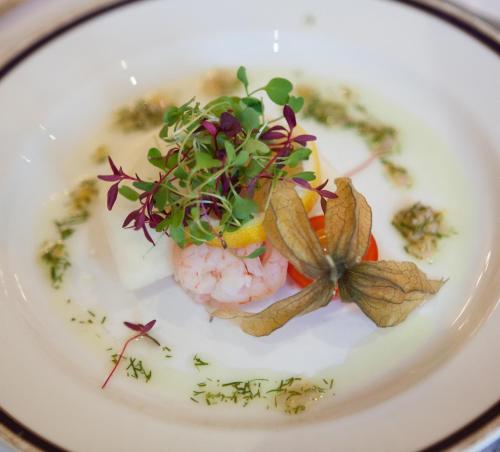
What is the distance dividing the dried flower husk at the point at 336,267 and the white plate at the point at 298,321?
0.15 metres

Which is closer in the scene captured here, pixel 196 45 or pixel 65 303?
pixel 65 303

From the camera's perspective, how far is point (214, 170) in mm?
1589

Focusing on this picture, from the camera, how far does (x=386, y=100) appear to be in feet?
6.73

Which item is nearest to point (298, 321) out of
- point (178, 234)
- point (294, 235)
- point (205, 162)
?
point (294, 235)

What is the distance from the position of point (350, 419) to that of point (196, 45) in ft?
4.75

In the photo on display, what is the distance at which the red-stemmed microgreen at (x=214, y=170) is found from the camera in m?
1.55

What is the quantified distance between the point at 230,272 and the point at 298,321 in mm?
253

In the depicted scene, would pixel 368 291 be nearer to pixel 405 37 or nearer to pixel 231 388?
pixel 231 388

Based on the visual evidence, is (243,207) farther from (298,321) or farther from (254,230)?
(298,321)

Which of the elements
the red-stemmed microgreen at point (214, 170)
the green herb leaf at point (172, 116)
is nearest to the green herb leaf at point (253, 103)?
the red-stemmed microgreen at point (214, 170)

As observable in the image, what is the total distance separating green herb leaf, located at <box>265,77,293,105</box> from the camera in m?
1.68

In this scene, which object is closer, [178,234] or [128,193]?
[178,234]

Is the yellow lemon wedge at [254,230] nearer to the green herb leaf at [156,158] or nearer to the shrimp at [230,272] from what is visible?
the shrimp at [230,272]

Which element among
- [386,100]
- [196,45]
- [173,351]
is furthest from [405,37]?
[173,351]
